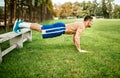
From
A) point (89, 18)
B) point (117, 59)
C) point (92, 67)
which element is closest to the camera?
point (92, 67)

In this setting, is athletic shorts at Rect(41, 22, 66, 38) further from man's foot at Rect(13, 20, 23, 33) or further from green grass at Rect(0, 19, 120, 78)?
man's foot at Rect(13, 20, 23, 33)

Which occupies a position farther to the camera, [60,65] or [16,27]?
[16,27]

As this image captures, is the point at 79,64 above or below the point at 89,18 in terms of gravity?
below

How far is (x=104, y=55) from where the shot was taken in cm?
540

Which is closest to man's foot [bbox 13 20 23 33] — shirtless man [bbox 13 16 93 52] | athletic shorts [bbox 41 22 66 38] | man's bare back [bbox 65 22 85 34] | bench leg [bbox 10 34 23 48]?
shirtless man [bbox 13 16 93 52]

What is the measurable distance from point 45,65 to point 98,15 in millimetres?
103250

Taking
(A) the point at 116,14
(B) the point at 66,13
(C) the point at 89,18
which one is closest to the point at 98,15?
(A) the point at 116,14

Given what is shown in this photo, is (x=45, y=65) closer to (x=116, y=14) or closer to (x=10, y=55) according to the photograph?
(x=10, y=55)

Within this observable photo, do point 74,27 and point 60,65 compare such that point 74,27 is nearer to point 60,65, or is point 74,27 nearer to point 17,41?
point 17,41

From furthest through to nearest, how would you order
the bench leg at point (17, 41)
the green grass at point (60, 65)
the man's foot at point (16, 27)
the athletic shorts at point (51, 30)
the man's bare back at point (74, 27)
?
the bench leg at point (17, 41) < the man's bare back at point (74, 27) < the man's foot at point (16, 27) < the athletic shorts at point (51, 30) < the green grass at point (60, 65)

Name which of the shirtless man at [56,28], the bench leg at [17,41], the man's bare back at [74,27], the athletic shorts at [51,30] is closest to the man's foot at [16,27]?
the shirtless man at [56,28]

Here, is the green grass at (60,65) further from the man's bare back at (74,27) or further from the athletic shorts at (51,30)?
the man's bare back at (74,27)

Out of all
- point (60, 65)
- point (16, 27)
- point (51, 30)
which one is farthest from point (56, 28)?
point (60, 65)

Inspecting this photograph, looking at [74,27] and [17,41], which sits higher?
[74,27]
